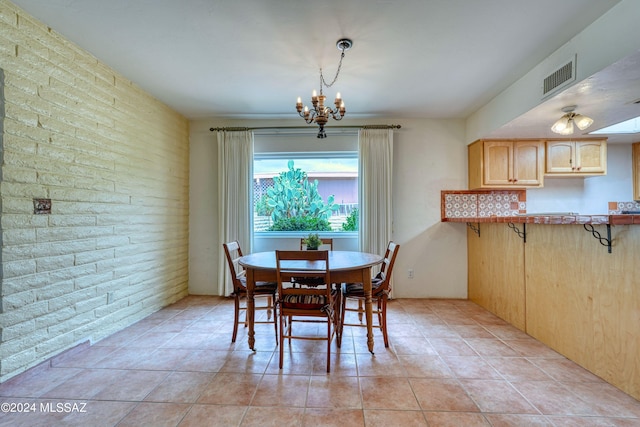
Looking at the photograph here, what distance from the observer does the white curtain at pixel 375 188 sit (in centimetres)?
390

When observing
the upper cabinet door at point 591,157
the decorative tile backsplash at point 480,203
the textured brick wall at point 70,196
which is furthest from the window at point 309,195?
the upper cabinet door at point 591,157

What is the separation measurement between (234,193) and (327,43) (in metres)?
2.39

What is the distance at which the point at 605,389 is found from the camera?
188 cm

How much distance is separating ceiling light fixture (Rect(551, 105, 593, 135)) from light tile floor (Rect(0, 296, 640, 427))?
6.45ft

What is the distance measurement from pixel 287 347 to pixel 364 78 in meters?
2.67

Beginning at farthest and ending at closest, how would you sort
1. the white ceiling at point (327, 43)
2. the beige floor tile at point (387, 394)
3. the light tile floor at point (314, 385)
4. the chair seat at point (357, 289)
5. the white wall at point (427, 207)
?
the white wall at point (427, 207) < the chair seat at point (357, 289) < the white ceiling at point (327, 43) < the beige floor tile at point (387, 394) < the light tile floor at point (314, 385)

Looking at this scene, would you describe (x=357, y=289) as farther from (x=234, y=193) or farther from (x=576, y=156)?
(x=576, y=156)

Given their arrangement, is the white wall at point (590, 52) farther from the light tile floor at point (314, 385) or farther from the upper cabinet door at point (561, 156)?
the light tile floor at point (314, 385)

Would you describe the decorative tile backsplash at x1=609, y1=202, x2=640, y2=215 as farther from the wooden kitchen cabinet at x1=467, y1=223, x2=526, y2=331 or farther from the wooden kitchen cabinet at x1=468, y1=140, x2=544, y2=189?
the wooden kitchen cabinet at x1=467, y1=223, x2=526, y2=331

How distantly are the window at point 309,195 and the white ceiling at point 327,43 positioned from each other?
1102 mm

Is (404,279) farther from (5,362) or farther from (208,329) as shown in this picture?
(5,362)

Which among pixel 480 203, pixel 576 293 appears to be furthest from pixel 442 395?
pixel 480 203

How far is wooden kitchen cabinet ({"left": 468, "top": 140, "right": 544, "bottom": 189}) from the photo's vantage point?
11.9 feet

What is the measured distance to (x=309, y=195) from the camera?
4.28 m
